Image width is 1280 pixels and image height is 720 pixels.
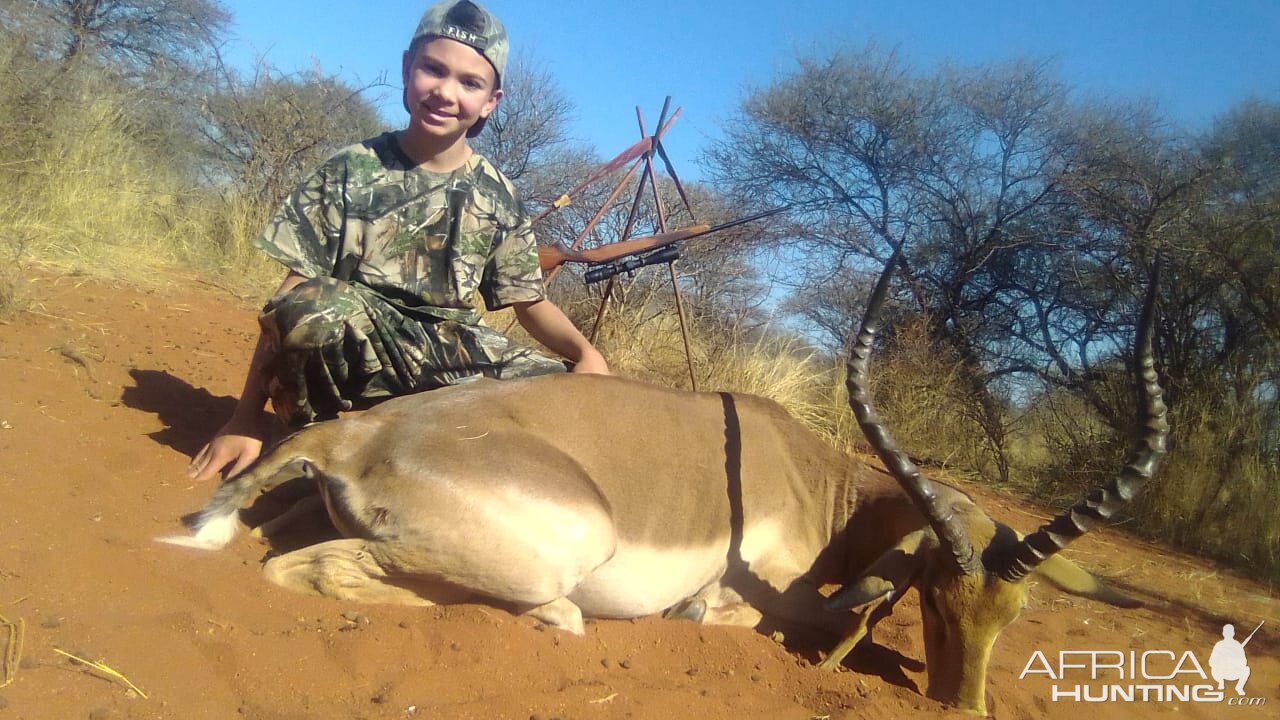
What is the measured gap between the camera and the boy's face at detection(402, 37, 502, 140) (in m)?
3.90

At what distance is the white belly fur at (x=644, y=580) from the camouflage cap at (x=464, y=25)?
7.69 feet

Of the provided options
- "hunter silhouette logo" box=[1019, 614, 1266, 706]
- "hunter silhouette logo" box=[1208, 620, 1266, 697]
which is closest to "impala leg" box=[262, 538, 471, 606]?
"hunter silhouette logo" box=[1019, 614, 1266, 706]

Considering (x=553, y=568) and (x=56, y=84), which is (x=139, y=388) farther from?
(x=56, y=84)

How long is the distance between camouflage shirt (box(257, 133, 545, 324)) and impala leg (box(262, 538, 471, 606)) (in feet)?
4.68

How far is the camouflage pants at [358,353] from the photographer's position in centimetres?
362

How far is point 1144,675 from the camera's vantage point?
3.96 meters

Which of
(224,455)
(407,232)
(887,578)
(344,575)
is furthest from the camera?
(407,232)

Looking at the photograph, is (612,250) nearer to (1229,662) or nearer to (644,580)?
(644,580)

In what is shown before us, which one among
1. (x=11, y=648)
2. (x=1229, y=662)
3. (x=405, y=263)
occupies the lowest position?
(x=11, y=648)

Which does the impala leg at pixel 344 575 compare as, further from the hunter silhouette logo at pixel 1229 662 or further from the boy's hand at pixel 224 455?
the hunter silhouette logo at pixel 1229 662

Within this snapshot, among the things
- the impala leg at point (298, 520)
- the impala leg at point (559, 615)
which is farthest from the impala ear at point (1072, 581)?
the impala leg at point (298, 520)

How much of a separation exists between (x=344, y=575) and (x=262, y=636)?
423mm

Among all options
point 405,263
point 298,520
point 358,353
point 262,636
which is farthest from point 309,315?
point 262,636

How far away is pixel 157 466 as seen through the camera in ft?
12.1
